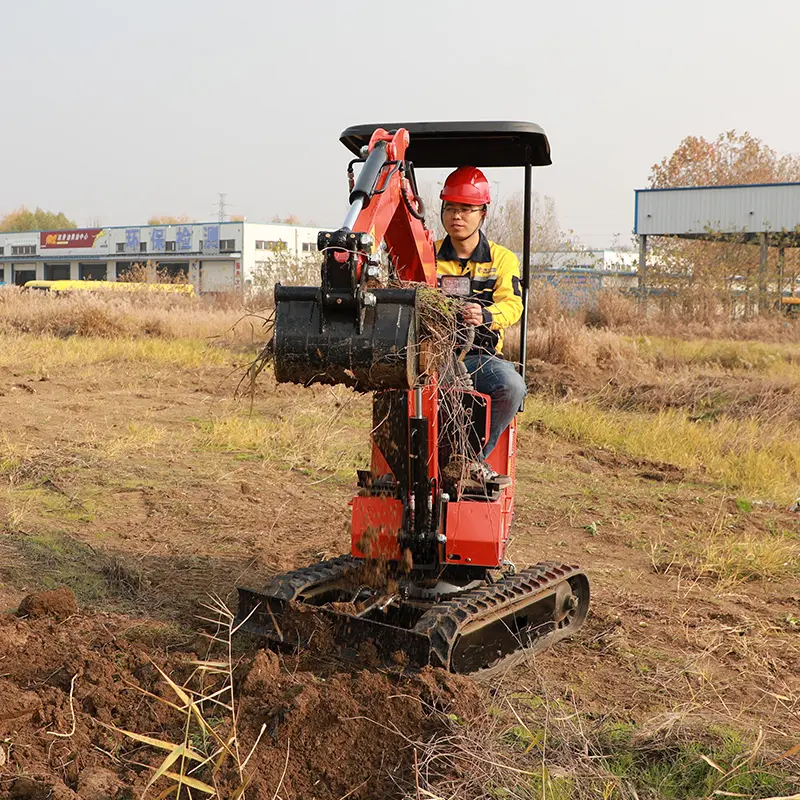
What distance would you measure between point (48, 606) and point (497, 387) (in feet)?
8.15

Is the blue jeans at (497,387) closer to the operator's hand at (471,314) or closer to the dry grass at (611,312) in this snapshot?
the operator's hand at (471,314)

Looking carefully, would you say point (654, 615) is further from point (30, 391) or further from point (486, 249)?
point (30, 391)

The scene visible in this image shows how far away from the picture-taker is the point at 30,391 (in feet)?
41.1

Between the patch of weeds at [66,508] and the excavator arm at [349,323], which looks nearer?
the excavator arm at [349,323]

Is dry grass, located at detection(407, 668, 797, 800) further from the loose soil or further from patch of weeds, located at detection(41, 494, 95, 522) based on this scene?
patch of weeds, located at detection(41, 494, 95, 522)

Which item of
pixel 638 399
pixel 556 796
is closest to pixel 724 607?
pixel 556 796

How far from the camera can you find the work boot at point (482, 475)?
4695 millimetres

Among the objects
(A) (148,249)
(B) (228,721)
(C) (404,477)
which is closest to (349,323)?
(C) (404,477)

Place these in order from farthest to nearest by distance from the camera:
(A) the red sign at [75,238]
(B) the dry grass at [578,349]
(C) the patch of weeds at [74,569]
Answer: (A) the red sign at [75,238]
(B) the dry grass at [578,349]
(C) the patch of weeds at [74,569]

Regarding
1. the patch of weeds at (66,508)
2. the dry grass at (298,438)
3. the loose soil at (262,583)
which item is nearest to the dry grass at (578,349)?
the loose soil at (262,583)

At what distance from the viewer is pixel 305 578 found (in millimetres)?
4773

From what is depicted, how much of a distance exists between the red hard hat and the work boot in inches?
55.6

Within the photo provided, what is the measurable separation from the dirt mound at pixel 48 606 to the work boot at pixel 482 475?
6.94ft

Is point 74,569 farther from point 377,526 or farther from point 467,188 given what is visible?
point 467,188
